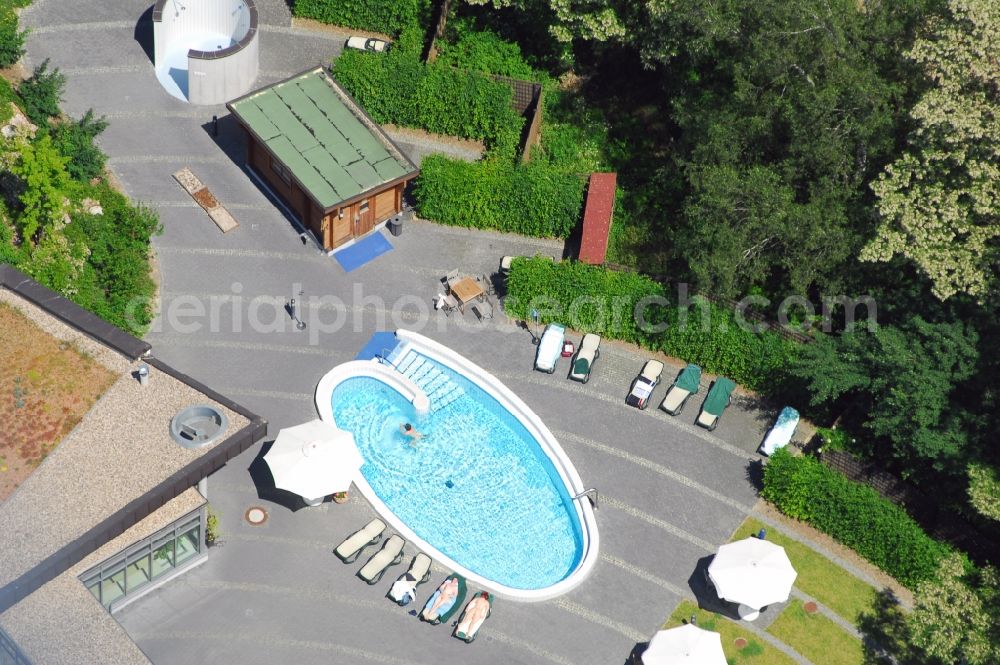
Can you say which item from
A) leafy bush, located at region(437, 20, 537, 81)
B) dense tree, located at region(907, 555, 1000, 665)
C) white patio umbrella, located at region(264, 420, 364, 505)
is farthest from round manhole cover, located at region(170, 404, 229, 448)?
dense tree, located at region(907, 555, 1000, 665)

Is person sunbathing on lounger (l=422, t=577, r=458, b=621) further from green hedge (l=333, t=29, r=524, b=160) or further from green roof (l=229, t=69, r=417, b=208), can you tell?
green hedge (l=333, t=29, r=524, b=160)

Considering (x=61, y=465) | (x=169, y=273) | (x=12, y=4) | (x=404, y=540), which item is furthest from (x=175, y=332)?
(x=12, y=4)

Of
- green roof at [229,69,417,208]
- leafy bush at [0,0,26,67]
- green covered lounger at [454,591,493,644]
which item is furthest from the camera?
leafy bush at [0,0,26,67]

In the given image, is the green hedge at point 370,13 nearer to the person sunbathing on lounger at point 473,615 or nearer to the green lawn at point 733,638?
the person sunbathing on lounger at point 473,615

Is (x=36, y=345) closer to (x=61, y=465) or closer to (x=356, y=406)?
(x=61, y=465)

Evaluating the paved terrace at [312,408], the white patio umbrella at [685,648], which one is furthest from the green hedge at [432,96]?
the white patio umbrella at [685,648]

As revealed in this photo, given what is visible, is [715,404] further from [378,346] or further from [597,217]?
[378,346]

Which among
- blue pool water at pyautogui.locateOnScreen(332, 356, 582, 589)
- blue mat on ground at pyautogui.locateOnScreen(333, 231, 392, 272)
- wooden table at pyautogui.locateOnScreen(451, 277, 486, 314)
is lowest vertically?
blue pool water at pyautogui.locateOnScreen(332, 356, 582, 589)
